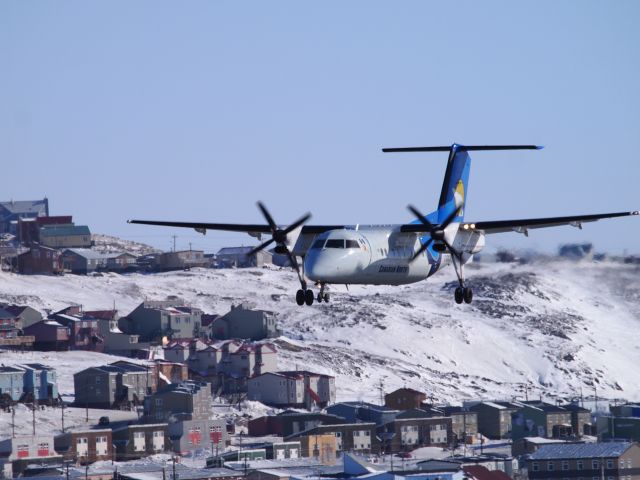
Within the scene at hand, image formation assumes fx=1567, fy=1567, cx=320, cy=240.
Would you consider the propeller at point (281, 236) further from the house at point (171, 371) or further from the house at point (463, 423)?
the house at point (171, 371)

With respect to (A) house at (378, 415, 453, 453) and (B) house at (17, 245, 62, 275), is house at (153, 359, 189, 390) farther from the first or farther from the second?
(B) house at (17, 245, 62, 275)

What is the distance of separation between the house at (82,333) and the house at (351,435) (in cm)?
4175

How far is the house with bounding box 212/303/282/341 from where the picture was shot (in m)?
163

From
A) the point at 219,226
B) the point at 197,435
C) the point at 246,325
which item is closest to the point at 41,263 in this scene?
the point at 246,325

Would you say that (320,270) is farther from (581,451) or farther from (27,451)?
(27,451)

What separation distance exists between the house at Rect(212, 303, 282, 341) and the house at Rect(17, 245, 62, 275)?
1425 inches

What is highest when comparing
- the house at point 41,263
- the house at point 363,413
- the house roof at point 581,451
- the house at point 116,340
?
the house at point 41,263

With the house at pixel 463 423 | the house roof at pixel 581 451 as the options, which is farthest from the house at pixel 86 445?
the house roof at pixel 581 451

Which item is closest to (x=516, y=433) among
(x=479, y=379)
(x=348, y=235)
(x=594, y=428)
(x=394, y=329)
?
(x=594, y=428)

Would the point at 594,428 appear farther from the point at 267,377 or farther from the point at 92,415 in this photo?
the point at 92,415

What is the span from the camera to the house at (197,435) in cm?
11900

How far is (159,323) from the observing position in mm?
163125

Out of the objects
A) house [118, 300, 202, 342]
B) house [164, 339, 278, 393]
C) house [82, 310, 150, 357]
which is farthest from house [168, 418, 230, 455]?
house [118, 300, 202, 342]

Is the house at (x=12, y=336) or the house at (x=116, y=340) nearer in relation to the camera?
the house at (x=12, y=336)
